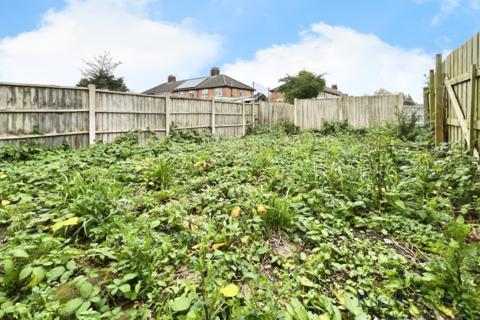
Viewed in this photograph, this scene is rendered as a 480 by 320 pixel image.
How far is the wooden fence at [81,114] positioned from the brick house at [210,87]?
2923 cm

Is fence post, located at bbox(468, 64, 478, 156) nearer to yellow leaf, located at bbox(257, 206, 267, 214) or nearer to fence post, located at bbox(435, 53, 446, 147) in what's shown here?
fence post, located at bbox(435, 53, 446, 147)

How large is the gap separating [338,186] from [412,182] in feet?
2.59

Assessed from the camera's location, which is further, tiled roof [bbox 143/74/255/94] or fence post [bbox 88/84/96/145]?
tiled roof [bbox 143/74/255/94]

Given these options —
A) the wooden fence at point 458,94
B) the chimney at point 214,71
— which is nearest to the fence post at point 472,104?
the wooden fence at point 458,94

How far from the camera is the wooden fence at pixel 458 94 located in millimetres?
3488

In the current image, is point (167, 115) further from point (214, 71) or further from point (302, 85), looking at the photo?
point (214, 71)

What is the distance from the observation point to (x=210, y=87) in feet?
127

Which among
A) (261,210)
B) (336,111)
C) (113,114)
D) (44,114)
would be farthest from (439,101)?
(44,114)

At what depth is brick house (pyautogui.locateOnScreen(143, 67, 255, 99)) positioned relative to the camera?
38.2 metres

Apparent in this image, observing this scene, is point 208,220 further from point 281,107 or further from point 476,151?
point 281,107

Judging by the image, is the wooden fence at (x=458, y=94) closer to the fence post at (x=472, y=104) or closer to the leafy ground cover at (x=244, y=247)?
the fence post at (x=472, y=104)

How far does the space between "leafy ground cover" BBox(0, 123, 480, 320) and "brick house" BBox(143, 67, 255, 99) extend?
34.9 meters

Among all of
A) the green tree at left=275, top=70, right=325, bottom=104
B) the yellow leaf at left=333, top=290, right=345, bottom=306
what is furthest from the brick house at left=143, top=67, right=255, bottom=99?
the yellow leaf at left=333, top=290, right=345, bottom=306

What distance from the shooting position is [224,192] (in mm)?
3373
